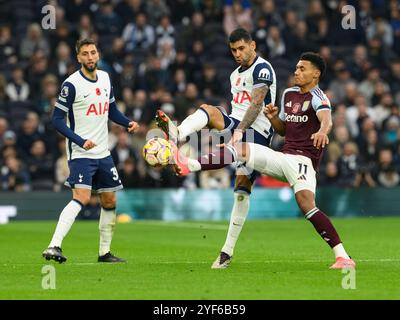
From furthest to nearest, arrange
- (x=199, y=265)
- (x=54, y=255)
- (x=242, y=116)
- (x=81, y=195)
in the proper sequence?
(x=199, y=265) → (x=81, y=195) → (x=242, y=116) → (x=54, y=255)

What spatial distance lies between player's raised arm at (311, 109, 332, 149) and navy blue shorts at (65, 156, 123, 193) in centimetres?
272

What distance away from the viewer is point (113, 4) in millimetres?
27469

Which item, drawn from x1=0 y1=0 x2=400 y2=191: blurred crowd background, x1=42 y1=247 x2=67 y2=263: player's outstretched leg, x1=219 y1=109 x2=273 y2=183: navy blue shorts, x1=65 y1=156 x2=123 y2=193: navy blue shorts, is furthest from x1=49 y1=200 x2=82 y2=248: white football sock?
x1=0 y1=0 x2=400 y2=191: blurred crowd background

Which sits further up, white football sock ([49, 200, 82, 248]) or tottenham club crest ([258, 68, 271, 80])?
tottenham club crest ([258, 68, 271, 80])

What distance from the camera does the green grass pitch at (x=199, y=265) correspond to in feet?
32.7

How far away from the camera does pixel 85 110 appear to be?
12.9 metres

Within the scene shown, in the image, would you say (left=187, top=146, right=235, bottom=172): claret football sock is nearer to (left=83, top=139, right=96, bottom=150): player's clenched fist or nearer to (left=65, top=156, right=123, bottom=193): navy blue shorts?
(left=83, top=139, right=96, bottom=150): player's clenched fist

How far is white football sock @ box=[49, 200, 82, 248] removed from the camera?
12258mm

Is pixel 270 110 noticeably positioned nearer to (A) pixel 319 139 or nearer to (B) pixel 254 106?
(B) pixel 254 106

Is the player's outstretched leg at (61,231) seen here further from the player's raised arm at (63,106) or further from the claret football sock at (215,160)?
the claret football sock at (215,160)

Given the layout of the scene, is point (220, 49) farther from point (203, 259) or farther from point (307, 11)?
point (203, 259)

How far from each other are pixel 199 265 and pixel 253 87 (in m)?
2.29

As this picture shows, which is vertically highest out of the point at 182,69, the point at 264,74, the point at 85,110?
the point at 182,69

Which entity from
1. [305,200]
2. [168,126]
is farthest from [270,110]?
[168,126]
